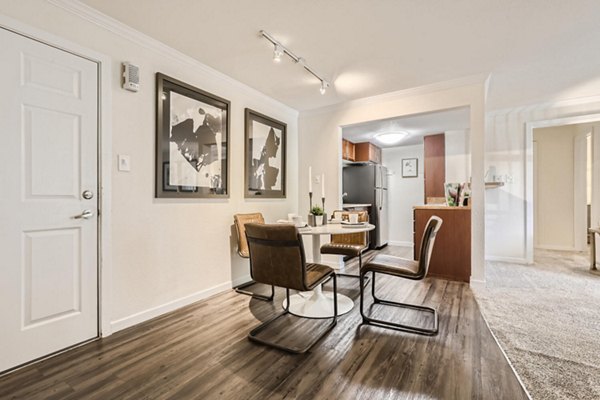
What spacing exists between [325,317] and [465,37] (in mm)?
2650

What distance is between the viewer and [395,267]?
7.18ft

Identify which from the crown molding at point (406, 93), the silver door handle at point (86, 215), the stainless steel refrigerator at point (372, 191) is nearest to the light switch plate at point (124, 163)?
the silver door handle at point (86, 215)

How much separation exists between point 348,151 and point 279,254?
4.06 meters

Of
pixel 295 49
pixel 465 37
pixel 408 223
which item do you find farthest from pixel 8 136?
pixel 408 223

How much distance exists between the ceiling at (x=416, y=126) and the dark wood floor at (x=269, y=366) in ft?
9.83

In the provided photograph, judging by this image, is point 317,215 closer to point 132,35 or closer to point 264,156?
point 264,156

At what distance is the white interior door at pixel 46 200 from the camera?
1612 millimetres

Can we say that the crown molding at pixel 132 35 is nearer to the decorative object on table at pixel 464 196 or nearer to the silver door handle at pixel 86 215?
the silver door handle at pixel 86 215

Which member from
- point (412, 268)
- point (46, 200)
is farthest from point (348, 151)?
point (46, 200)

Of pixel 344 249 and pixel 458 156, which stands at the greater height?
pixel 458 156

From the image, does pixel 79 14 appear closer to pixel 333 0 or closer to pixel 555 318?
pixel 333 0

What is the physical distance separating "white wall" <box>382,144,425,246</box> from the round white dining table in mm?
3835

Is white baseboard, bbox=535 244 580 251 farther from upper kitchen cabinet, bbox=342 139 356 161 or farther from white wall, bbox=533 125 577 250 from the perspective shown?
upper kitchen cabinet, bbox=342 139 356 161

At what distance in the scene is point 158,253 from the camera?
7.78ft
